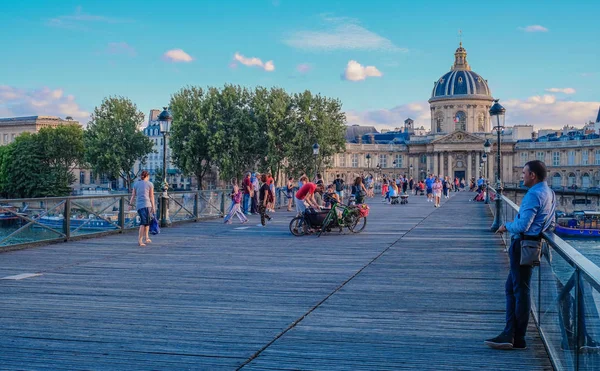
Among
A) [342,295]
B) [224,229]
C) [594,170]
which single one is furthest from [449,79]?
[342,295]

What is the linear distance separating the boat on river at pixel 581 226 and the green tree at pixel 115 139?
4107cm

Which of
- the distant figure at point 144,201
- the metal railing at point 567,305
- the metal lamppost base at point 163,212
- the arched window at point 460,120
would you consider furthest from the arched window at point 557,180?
the metal railing at point 567,305

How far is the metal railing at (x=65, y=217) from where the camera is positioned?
1536cm

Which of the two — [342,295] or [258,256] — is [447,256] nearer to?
[258,256]

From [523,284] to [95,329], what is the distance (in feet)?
15.1

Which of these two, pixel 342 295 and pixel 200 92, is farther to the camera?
pixel 200 92

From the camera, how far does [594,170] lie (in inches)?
4988

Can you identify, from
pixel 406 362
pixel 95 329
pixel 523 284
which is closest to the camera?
pixel 406 362

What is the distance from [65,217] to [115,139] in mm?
58060

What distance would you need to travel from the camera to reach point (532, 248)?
686 cm

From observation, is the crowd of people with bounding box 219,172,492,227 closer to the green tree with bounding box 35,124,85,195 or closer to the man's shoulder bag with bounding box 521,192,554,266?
the man's shoulder bag with bounding box 521,192,554,266

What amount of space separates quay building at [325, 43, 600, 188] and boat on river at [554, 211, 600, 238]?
218 feet

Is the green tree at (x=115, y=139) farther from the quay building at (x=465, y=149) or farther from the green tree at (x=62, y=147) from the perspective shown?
the quay building at (x=465, y=149)

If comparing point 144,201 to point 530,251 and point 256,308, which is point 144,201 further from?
point 530,251
